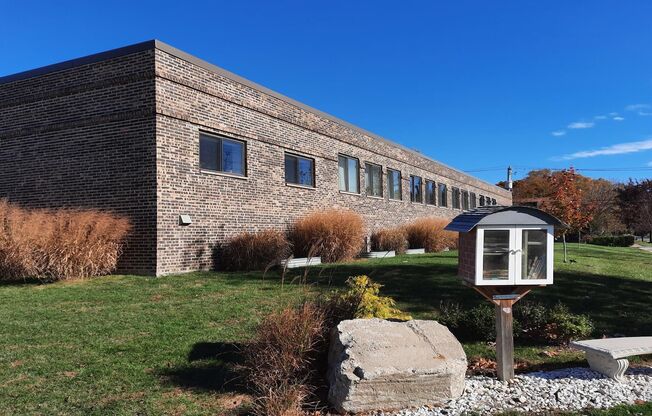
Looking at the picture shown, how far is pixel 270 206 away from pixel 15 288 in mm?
7136

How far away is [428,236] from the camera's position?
21438 mm

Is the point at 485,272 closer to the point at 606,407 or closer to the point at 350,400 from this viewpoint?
the point at 606,407

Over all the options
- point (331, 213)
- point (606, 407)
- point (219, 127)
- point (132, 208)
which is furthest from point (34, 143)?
point (606, 407)

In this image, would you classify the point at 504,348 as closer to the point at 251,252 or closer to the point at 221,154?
the point at 251,252

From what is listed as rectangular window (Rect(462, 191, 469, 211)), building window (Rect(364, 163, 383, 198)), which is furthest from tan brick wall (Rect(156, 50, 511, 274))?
rectangular window (Rect(462, 191, 469, 211))

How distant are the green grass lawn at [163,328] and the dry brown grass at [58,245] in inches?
18.0

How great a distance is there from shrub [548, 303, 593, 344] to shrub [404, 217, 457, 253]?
1471cm

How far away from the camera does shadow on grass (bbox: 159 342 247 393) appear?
16.2 ft

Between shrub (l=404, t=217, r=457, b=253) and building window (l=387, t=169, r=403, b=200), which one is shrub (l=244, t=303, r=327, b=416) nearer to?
shrub (l=404, t=217, r=457, b=253)

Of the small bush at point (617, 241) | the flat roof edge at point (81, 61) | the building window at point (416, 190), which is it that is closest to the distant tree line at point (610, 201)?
the small bush at point (617, 241)

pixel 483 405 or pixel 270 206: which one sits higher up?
pixel 270 206

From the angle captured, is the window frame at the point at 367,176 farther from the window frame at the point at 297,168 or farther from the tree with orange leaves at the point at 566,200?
the tree with orange leaves at the point at 566,200

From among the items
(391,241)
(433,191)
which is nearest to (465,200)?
(433,191)

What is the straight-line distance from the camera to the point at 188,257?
12.4 metres
